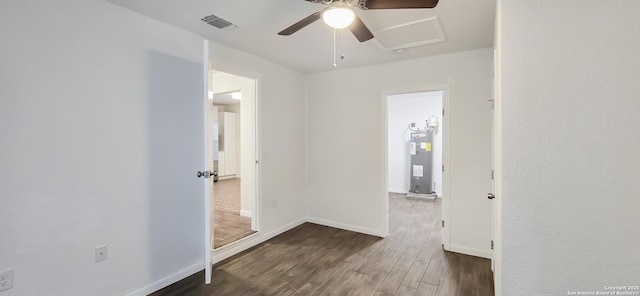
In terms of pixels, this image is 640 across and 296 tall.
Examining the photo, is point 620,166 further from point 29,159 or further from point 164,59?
point 29,159

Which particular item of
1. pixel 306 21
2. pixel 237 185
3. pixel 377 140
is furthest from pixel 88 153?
pixel 237 185

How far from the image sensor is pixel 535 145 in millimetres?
1501

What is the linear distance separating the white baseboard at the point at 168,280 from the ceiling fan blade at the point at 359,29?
263 cm

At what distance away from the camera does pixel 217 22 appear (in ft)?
7.77

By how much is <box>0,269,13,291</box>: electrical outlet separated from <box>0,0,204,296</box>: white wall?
0.10 ft

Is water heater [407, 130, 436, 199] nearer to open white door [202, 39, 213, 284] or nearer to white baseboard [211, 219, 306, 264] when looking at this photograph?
white baseboard [211, 219, 306, 264]

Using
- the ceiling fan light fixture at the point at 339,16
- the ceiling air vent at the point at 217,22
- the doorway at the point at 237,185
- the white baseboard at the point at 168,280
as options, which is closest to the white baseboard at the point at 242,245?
the doorway at the point at 237,185

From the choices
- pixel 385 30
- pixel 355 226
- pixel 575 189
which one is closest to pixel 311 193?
pixel 355 226

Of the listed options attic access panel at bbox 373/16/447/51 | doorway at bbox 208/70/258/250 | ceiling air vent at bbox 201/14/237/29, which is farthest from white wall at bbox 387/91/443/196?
ceiling air vent at bbox 201/14/237/29

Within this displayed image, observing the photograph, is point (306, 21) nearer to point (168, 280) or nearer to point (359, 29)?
point (359, 29)

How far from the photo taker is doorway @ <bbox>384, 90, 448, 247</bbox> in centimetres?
592

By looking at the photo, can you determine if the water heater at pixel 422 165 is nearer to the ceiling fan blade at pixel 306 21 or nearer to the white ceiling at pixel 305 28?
the white ceiling at pixel 305 28

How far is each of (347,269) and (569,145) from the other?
83.3 inches

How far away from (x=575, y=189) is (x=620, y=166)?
0.74 feet
